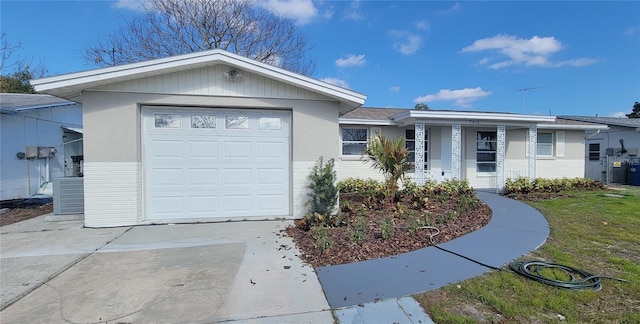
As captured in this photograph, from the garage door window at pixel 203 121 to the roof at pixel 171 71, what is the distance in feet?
3.50

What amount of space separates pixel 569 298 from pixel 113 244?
6.50 m

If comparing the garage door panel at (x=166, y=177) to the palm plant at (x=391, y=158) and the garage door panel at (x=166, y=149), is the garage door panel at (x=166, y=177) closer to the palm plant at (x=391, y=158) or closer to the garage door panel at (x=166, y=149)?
the garage door panel at (x=166, y=149)

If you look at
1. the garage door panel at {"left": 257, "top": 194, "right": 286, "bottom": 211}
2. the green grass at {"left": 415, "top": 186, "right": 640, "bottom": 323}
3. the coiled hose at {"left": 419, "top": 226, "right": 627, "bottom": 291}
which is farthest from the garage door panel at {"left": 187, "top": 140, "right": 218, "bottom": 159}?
the coiled hose at {"left": 419, "top": 226, "right": 627, "bottom": 291}

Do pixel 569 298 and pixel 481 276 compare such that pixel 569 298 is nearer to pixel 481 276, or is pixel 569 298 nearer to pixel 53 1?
pixel 481 276

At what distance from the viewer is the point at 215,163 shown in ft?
22.6

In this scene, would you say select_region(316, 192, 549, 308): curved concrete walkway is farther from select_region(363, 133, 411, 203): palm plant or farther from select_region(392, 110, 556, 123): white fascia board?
select_region(392, 110, 556, 123): white fascia board

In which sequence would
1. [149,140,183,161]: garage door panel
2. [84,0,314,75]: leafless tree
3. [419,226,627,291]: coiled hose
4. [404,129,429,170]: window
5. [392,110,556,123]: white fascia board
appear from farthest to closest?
[84,0,314,75]: leafless tree < [404,129,429,170]: window < [392,110,556,123]: white fascia board < [149,140,183,161]: garage door panel < [419,226,627,291]: coiled hose

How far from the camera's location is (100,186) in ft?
20.8

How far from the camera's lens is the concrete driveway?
286cm

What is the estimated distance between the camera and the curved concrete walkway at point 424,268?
325 cm

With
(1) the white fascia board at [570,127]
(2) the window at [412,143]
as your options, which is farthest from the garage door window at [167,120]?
(1) the white fascia board at [570,127]

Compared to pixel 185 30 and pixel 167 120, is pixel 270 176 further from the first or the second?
pixel 185 30

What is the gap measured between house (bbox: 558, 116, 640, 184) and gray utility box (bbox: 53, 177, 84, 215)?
68.1 feet

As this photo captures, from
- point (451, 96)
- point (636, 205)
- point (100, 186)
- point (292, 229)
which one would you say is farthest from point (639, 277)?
point (451, 96)
